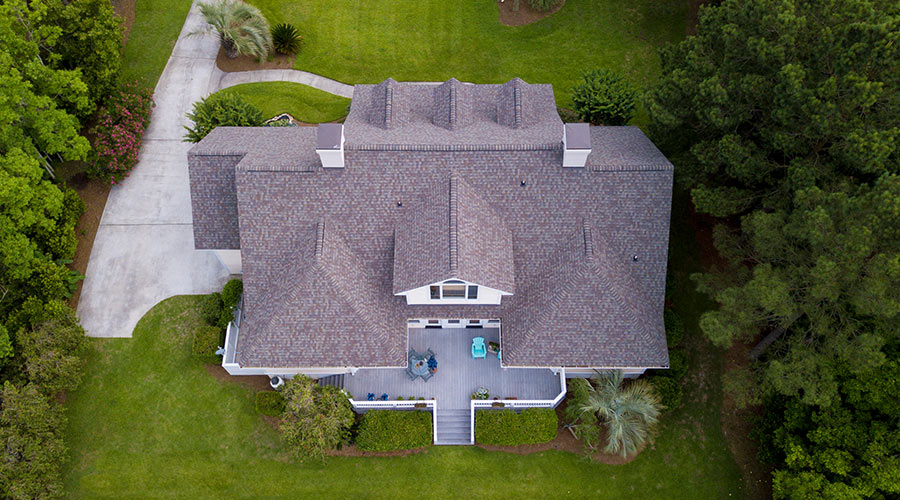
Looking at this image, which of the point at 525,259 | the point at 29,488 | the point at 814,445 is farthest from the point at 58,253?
the point at 814,445

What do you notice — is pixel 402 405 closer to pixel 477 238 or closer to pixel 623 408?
pixel 477 238

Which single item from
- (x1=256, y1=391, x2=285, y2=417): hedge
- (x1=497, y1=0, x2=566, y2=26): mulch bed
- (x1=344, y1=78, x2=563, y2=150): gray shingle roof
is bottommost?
(x1=256, y1=391, x2=285, y2=417): hedge

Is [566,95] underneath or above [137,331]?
above

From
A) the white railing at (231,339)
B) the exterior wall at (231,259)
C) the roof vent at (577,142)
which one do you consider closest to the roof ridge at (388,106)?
the roof vent at (577,142)

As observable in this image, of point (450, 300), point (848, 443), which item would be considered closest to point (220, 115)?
point (450, 300)

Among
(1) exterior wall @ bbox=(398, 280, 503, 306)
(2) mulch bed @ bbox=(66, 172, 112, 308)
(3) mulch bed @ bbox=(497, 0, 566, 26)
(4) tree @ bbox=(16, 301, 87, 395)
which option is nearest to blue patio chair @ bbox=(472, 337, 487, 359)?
(1) exterior wall @ bbox=(398, 280, 503, 306)

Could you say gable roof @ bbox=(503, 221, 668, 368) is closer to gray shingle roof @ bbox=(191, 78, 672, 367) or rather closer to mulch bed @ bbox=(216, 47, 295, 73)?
gray shingle roof @ bbox=(191, 78, 672, 367)

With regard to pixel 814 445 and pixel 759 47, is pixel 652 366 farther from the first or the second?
pixel 759 47
